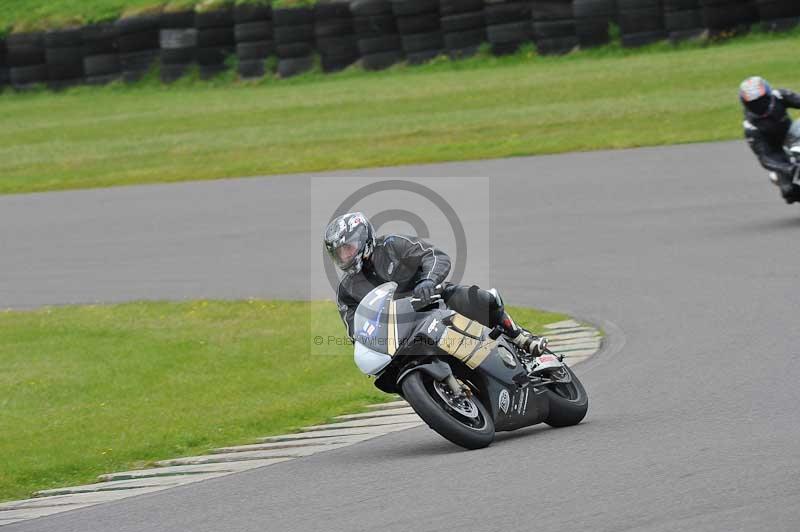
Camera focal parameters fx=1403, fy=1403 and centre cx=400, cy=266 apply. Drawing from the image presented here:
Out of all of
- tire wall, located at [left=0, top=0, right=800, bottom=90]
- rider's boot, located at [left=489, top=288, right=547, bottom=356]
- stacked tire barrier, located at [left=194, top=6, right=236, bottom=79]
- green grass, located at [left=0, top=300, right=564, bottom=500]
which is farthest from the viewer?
stacked tire barrier, located at [left=194, top=6, right=236, bottom=79]

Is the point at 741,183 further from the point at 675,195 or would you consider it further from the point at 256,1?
the point at 256,1

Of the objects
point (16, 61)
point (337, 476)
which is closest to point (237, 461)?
point (337, 476)

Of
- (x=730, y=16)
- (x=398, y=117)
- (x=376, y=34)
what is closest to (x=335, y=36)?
(x=376, y=34)

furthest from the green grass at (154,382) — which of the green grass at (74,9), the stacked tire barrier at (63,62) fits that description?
the stacked tire barrier at (63,62)

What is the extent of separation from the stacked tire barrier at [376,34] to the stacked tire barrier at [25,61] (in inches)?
344

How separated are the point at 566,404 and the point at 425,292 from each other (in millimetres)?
1123

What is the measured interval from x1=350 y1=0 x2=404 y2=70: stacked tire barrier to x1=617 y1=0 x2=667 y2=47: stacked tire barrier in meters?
4.94

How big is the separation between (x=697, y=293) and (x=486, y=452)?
14.9ft

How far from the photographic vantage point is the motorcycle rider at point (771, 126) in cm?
1338

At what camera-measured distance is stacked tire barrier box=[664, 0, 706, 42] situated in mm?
26837

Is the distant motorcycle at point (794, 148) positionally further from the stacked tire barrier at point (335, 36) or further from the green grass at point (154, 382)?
the stacked tire barrier at point (335, 36)

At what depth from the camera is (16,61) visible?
35312mm

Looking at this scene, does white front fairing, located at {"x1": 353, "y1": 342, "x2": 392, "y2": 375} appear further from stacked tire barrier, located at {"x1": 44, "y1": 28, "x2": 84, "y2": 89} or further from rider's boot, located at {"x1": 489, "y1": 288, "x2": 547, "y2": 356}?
stacked tire barrier, located at {"x1": 44, "y1": 28, "x2": 84, "y2": 89}

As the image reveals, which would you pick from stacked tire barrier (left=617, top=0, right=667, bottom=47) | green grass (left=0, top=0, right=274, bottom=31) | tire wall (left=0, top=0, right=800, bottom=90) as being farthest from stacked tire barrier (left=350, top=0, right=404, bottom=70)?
stacked tire barrier (left=617, top=0, right=667, bottom=47)
